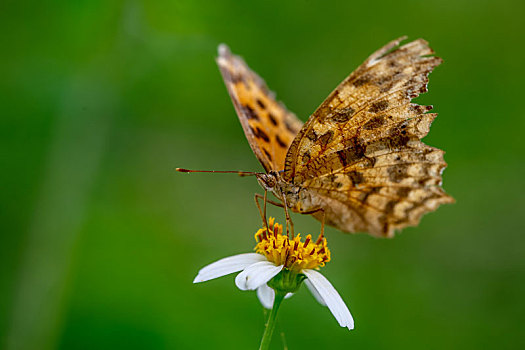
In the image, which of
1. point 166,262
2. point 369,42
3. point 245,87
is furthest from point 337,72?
point 166,262

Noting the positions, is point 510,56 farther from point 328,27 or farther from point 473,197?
point 328,27

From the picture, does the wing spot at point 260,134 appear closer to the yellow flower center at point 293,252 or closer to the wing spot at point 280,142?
the wing spot at point 280,142

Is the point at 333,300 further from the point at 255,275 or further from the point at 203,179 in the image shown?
the point at 203,179

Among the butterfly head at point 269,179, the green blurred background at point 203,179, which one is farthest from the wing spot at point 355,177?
the green blurred background at point 203,179

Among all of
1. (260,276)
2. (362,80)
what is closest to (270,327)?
(260,276)

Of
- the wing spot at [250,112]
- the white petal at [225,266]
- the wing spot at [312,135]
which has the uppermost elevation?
the wing spot at [250,112]

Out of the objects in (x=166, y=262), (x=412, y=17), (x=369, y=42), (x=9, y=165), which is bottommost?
(x=166, y=262)
